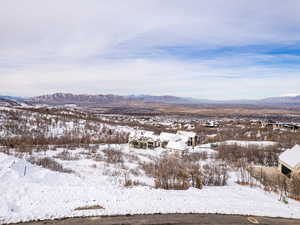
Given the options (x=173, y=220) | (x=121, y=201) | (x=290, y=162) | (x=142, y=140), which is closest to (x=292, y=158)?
(x=290, y=162)

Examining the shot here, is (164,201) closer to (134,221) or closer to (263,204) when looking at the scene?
(134,221)

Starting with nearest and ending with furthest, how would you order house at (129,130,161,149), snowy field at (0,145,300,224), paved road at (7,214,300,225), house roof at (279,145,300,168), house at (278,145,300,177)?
1. paved road at (7,214,300,225)
2. snowy field at (0,145,300,224)
3. house at (278,145,300,177)
4. house roof at (279,145,300,168)
5. house at (129,130,161,149)

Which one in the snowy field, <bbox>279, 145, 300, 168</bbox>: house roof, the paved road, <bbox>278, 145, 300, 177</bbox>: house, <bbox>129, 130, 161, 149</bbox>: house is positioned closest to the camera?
the paved road

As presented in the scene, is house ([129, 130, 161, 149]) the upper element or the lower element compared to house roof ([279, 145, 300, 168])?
lower

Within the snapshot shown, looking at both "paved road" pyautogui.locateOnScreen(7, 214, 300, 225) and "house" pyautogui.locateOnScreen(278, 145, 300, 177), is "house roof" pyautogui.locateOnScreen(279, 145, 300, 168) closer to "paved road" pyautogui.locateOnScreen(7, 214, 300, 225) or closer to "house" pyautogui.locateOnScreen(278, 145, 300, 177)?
"house" pyautogui.locateOnScreen(278, 145, 300, 177)

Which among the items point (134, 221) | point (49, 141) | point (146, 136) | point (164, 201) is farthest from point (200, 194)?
point (49, 141)

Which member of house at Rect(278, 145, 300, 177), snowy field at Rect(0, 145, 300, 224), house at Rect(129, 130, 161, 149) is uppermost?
snowy field at Rect(0, 145, 300, 224)

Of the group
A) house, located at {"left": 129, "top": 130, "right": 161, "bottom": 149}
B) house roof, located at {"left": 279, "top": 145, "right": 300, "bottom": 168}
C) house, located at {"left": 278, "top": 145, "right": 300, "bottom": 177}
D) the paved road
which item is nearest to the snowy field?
the paved road
